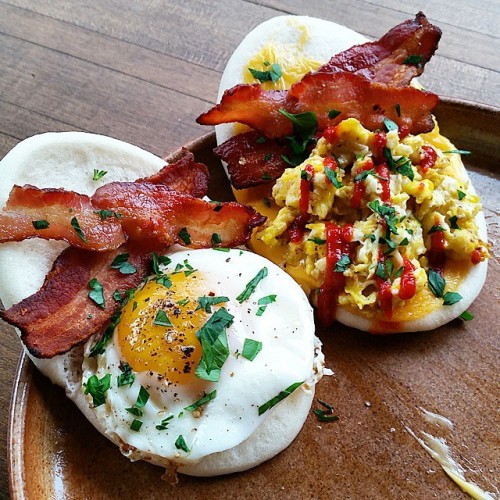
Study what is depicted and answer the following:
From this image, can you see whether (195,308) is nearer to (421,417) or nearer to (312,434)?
(312,434)

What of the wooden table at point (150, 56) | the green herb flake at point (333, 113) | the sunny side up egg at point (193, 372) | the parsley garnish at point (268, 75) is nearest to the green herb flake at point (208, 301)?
the sunny side up egg at point (193, 372)

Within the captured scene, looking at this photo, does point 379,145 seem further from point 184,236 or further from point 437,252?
point 184,236

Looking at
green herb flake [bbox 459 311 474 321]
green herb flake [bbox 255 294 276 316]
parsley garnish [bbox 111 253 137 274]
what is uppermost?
green herb flake [bbox 255 294 276 316]

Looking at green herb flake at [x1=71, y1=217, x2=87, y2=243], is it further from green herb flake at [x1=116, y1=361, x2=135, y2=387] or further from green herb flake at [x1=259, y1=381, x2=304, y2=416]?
green herb flake at [x1=259, y1=381, x2=304, y2=416]

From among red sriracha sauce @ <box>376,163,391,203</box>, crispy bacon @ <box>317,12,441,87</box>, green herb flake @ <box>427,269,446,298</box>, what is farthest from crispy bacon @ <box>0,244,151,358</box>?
crispy bacon @ <box>317,12,441,87</box>

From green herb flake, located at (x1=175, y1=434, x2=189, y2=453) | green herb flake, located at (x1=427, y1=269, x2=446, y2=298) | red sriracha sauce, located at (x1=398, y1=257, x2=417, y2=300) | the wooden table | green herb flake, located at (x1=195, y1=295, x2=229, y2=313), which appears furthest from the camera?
the wooden table

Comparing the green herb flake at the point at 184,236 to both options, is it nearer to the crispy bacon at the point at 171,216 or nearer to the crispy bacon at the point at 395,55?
the crispy bacon at the point at 171,216

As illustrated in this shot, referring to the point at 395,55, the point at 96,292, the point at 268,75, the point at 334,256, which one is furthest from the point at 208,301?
the point at 395,55
